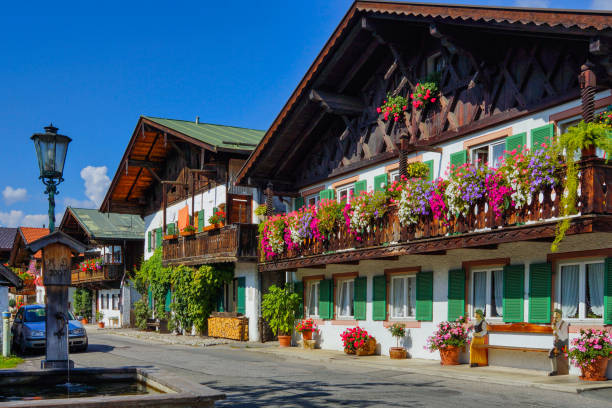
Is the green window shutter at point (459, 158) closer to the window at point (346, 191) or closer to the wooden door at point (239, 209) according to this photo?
the window at point (346, 191)

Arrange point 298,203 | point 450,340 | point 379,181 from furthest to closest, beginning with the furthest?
1. point 298,203
2. point 379,181
3. point 450,340

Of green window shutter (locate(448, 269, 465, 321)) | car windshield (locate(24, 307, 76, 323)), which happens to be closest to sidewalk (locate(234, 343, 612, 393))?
green window shutter (locate(448, 269, 465, 321))

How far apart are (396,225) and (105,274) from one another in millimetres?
29474

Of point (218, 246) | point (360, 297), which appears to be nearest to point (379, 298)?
point (360, 297)

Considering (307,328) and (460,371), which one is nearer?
(460,371)

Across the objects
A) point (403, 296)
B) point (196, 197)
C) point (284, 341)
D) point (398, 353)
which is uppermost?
point (196, 197)

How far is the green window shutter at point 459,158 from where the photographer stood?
1753 centimetres

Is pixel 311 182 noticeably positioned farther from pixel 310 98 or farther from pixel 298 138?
pixel 310 98

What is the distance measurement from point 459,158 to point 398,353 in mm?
5288

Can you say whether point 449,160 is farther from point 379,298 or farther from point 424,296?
point 379,298

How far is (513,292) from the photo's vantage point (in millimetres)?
15766

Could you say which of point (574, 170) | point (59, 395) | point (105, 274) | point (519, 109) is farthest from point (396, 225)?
point (105, 274)

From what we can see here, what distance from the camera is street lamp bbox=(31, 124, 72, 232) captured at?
10883 mm

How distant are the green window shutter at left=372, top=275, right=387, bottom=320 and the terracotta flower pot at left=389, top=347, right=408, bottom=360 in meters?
1.32
